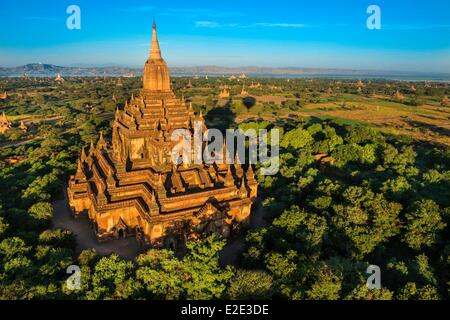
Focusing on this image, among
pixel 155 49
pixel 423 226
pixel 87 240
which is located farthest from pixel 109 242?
pixel 423 226

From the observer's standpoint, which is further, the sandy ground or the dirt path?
the dirt path

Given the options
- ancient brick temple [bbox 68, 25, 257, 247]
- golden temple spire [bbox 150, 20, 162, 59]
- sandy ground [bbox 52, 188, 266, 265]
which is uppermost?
golden temple spire [bbox 150, 20, 162, 59]

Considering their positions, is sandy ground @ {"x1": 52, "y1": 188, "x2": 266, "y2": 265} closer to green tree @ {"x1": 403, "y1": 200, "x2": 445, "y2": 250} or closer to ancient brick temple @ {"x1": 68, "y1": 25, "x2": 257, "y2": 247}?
ancient brick temple @ {"x1": 68, "y1": 25, "x2": 257, "y2": 247}

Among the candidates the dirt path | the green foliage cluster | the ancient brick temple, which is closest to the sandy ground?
the dirt path

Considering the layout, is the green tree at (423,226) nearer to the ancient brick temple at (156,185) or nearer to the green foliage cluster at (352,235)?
the green foliage cluster at (352,235)

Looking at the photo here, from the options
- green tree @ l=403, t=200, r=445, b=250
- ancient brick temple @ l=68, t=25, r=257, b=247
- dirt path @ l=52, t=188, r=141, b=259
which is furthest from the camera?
green tree @ l=403, t=200, r=445, b=250

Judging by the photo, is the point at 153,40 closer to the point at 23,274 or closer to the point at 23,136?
the point at 23,274
